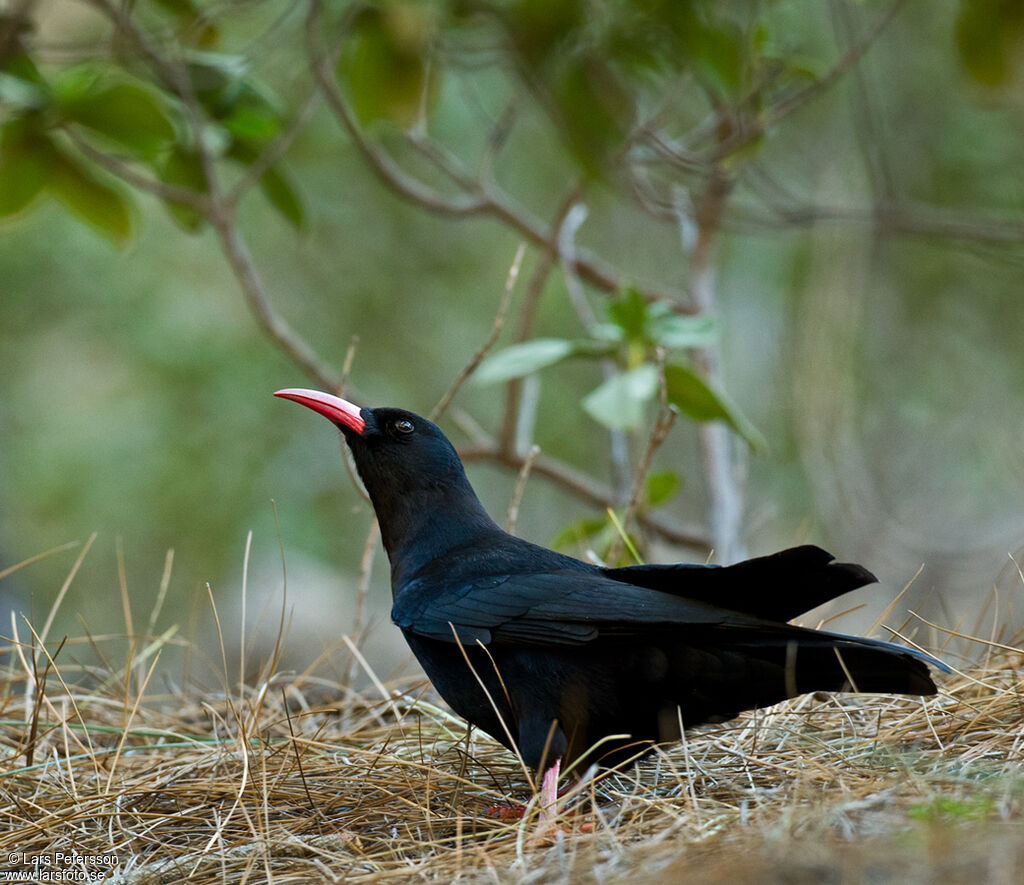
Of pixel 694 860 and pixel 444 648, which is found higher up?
pixel 694 860

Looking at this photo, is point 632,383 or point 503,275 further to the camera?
point 503,275

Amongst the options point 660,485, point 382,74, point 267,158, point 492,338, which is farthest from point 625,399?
point 267,158

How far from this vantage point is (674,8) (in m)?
2.29

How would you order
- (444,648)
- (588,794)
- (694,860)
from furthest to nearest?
(444,648), (588,794), (694,860)

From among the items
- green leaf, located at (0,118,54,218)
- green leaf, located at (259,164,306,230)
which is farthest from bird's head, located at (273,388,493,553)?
green leaf, located at (0,118,54,218)

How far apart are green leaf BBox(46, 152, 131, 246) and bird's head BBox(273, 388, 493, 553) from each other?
1.38m

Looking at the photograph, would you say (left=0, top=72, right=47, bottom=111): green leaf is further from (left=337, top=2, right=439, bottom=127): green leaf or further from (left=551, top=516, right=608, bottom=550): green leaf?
(left=551, top=516, right=608, bottom=550): green leaf

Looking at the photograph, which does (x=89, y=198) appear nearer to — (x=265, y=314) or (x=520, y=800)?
(x=265, y=314)

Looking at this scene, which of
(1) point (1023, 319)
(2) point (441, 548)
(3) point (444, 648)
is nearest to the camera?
(3) point (444, 648)

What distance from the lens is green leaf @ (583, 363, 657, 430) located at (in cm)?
383

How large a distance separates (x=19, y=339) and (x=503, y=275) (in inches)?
188

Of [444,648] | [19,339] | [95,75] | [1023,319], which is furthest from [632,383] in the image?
[19,339]

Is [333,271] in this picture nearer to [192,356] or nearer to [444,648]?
[192,356]

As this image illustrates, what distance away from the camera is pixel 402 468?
139 inches
